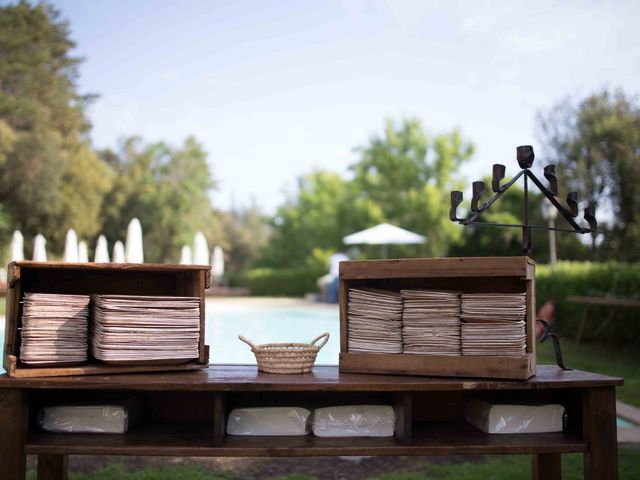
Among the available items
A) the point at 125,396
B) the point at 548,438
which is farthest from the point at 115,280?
the point at 548,438

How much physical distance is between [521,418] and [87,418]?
50.5 inches

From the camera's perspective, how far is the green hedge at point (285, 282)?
80.5ft

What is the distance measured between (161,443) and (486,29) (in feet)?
113

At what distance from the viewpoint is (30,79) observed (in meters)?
22.5

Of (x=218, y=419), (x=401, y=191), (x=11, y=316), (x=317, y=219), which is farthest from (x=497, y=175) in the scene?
(x=317, y=219)

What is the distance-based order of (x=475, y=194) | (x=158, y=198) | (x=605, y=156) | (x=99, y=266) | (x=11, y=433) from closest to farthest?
(x=11, y=433) → (x=99, y=266) → (x=475, y=194) → (x=605, y=156) → (x=158, y=198)

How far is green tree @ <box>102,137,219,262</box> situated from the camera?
2692 cm

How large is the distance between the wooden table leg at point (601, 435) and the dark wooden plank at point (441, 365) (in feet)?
0.62

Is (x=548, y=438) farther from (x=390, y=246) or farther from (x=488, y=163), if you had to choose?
(x=488, y=163)

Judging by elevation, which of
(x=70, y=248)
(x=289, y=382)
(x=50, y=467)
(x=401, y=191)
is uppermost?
(x=401, y=191)

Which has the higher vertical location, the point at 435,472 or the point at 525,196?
the point at 525,196

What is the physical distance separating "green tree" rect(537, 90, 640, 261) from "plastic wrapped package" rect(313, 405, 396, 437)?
19775mm

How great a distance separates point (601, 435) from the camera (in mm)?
1896

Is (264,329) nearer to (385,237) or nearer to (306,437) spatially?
(385,237)
